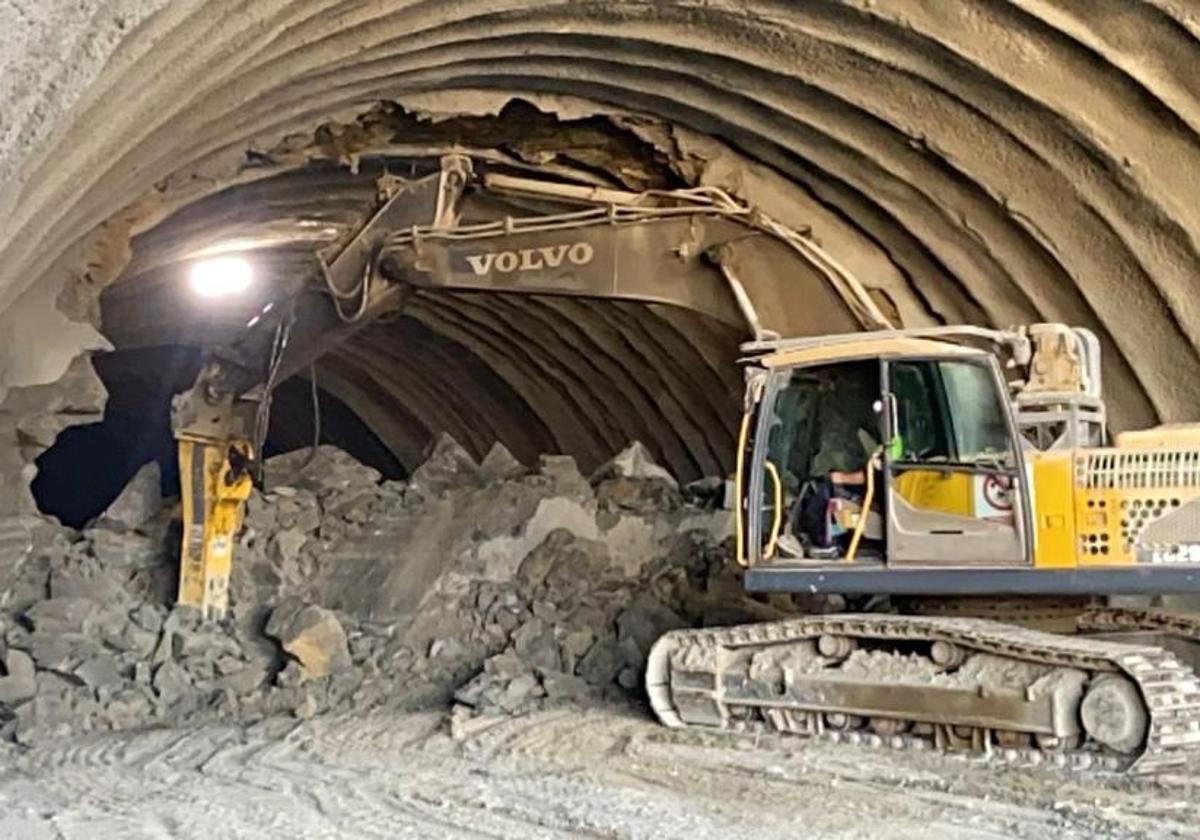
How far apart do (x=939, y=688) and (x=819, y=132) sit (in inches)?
154

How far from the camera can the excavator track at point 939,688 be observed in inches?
196

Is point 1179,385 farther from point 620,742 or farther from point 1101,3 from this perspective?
point 620,742

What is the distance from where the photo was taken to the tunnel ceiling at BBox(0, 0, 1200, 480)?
6777mm

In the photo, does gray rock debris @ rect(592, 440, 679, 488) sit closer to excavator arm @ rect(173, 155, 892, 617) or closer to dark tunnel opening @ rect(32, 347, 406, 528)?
excavator arm @ rect(173, 155, 892, 617)

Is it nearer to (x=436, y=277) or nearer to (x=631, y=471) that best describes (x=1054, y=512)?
(x=436, y=277)

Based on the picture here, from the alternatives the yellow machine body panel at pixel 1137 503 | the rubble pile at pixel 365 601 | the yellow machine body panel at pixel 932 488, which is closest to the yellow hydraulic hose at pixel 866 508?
the yellow machine body panel at pixel 932 488

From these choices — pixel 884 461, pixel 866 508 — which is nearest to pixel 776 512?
pixel 866 508

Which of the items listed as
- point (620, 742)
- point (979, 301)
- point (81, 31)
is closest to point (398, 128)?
point (979, 301)

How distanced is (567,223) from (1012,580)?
137 inches

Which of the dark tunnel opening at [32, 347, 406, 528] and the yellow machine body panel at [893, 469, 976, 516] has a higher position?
the dark tunnel opening at [32, 347, 406, 528]

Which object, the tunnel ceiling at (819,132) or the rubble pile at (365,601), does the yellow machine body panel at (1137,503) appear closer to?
the tunnel ceiling at (819,132)

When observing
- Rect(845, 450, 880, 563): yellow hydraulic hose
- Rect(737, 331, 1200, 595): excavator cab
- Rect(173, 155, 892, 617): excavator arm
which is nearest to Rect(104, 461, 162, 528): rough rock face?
Rect(173, 155, 892, 617): excavator arm

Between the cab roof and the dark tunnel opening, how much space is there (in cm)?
899

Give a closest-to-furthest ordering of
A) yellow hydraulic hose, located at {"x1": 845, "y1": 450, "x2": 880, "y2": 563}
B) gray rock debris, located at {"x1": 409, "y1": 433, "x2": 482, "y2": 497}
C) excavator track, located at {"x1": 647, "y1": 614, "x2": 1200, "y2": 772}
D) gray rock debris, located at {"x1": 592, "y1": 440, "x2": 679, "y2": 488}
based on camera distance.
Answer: excavator track, located at {"x1": 647, "y1": 614, "x2": 1200, "y2": 772} → yellow hydraulic hose, located at {"x1": 845, "y1": 450, "x2": 880, "y2": 563} → gray rock debris, located at {"x1": 409, "y1": 433, "x2": 482, "y2": 497} → gray rock debris, located at {"x1": 592, "y1": 440, "x2": 679, "y2": 488}
